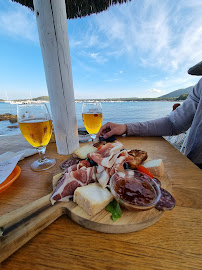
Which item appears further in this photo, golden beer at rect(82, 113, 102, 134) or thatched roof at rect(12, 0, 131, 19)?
thatched roof at rect(12, 0, 131, 19)

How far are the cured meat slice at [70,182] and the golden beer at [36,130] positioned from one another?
0.35m

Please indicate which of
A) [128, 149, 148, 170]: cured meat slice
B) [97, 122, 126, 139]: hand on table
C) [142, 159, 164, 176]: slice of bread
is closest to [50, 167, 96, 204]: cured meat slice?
[128, 149, 148, 170]: cured meat slice

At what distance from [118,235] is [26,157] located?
916 mm

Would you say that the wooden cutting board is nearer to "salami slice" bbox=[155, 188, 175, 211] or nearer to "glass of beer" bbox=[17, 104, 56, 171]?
"salami slice" bbox=[155, 188, 175, 211]

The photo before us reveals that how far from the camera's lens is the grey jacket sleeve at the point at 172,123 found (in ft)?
5.07

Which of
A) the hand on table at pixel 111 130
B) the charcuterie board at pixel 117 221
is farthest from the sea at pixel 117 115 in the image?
the charcuterie board at pixel 117 221

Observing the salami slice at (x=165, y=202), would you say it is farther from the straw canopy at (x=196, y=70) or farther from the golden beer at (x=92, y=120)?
the straw canopy at (x=196, y=70)

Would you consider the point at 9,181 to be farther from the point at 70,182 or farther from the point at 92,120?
the point at 92,120

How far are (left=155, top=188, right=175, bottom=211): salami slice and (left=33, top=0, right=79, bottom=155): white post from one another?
0.76 metres

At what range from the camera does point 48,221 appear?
0.47m

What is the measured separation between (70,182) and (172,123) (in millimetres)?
1586

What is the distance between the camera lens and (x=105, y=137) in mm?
1403

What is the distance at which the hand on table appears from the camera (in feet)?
4.76

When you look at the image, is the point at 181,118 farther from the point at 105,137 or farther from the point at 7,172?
the point at 7,172
